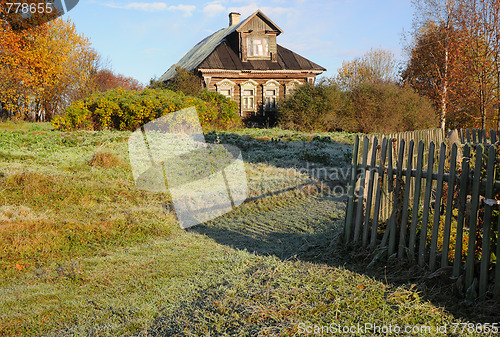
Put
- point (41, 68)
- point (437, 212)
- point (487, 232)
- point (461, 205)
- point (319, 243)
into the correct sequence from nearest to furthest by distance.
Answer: point (487, 232), point (461, 205), point (437, 212), point (319, 243), point (41, 68)

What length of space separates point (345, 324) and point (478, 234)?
164cm

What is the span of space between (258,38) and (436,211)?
2727 cm

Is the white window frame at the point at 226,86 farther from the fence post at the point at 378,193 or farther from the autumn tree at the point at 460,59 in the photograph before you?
the fence post at the point at 378,193

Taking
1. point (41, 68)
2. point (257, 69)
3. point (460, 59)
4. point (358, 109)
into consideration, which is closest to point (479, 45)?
point (460, 59)

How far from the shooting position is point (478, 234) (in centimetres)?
388

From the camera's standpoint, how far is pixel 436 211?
13.7 ft

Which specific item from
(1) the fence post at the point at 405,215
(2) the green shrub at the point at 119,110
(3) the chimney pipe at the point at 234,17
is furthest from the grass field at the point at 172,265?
(3) the chimney pipe at the point at 234,17

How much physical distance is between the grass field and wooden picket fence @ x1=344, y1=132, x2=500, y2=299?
0.35 metres

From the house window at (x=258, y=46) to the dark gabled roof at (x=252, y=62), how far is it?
2.15 ft

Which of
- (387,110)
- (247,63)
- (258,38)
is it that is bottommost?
(387,110)

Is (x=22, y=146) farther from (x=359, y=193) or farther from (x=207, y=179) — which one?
(x=359, y=193)

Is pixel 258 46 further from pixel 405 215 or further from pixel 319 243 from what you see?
pixel 405 215

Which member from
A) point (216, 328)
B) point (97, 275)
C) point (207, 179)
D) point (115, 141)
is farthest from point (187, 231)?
point (115, 141)

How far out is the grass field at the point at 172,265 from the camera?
11.9 ft
